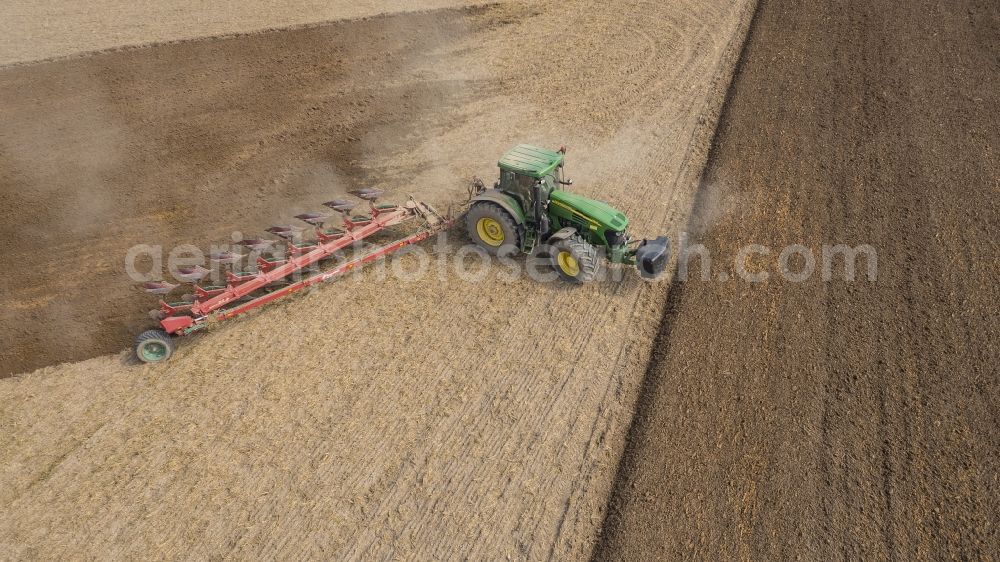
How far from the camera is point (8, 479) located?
7.77 m

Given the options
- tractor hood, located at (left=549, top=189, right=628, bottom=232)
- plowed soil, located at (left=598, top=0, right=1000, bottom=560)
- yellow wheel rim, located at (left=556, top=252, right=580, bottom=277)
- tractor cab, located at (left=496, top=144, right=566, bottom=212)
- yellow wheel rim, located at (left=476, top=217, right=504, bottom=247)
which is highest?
tractor cab, located at (left=496, top=144, right=566, bottom=212)

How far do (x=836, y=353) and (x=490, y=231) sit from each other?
6.02m

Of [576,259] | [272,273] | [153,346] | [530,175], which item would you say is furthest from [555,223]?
[153,346]

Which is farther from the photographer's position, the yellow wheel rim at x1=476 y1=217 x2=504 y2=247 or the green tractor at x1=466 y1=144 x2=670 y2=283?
the yellow wheel rim at x1=476 y1=217 x2=504 y2=247

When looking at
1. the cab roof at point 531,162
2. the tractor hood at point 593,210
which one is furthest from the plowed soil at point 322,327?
the cab roof at point 531,162

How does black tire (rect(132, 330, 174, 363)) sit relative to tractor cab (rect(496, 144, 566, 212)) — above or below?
below


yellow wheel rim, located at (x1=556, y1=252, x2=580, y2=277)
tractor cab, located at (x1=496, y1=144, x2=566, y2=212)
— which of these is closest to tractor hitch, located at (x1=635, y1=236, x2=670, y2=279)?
yellow wheel rim, located at (x1=556, y1=252, x2=580, y2=277)

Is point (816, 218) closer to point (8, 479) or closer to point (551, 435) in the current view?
point (551, 435)

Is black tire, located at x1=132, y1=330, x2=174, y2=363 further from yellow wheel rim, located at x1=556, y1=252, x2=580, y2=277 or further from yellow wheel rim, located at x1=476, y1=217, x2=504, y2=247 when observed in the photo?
yellow wheel rim, located at x1=556, y1=252, x2=580, y2=277

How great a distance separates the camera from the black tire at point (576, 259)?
9.93m

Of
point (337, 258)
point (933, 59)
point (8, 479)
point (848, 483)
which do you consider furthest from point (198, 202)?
point (933, 59)

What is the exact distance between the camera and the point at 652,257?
32.1ft

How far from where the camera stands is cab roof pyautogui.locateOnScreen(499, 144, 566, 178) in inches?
395

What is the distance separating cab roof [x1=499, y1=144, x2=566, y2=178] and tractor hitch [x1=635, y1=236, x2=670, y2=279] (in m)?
2.08
